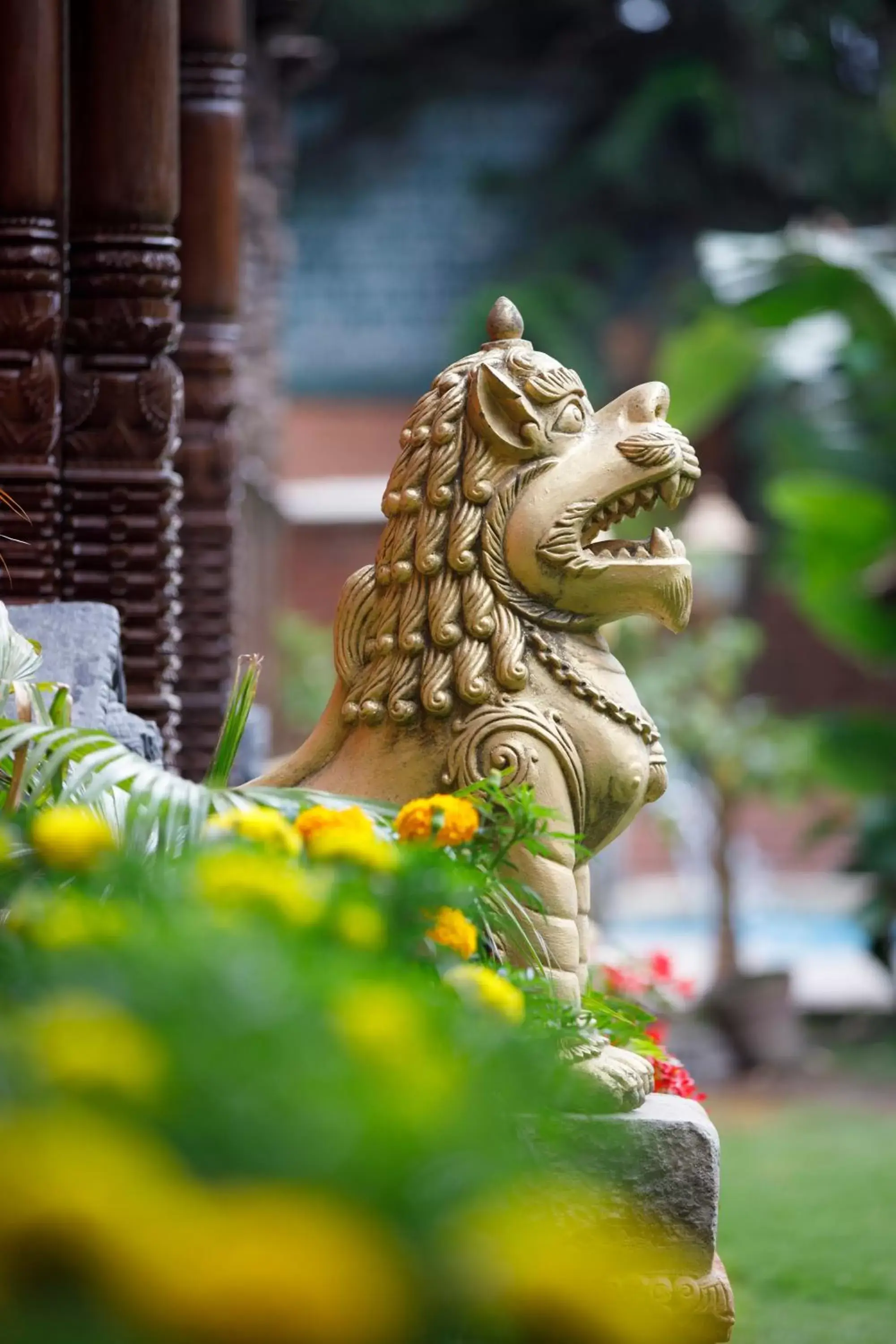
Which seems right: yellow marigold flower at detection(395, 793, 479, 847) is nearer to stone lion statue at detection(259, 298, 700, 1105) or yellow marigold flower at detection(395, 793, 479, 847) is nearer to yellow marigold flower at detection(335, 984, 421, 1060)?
stone lion statue at detection(259, 298, 700, 1105)

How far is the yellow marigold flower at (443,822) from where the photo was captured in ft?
7.01

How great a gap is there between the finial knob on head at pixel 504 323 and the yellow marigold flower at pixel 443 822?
91cm

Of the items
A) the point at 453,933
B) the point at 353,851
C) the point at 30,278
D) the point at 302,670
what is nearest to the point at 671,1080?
the point at 453,933

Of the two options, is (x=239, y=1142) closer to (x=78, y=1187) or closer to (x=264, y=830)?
(x=78, y=1187)

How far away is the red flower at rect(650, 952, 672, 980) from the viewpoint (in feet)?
15.1

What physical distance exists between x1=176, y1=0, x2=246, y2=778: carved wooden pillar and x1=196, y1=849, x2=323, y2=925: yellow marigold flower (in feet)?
10.3

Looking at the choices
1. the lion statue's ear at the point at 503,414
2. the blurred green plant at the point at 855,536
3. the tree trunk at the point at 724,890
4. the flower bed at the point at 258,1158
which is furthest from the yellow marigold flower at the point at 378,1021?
the tree trunk at the point at 724,890

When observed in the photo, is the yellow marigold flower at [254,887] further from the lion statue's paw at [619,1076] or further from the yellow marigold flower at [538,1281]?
the lion statue's paw at [619,1076]

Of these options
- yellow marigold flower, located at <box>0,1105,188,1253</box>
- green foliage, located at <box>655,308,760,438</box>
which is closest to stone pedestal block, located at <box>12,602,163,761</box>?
yellow marigold flower, located at <box>0,1105,188,1253</box>

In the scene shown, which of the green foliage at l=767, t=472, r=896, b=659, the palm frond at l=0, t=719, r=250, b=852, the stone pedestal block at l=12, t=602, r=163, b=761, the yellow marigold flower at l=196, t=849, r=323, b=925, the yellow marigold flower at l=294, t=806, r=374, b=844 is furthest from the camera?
the green foliage at l=767, t=472, r=896, b=659

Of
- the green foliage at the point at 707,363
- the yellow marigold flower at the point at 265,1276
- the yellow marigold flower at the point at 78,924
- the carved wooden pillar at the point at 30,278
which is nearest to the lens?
the yellow marigold flower at the point at 265,1276

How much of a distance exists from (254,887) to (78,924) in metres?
0.20

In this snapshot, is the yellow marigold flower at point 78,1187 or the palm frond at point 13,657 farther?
the palm frond at point 13,657

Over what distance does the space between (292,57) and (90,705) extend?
24.0 ft
